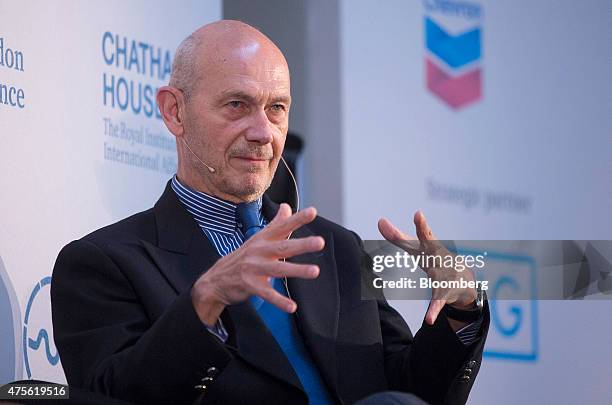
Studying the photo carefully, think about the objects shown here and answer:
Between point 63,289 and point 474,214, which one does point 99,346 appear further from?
point 474,214

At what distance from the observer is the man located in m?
2.31

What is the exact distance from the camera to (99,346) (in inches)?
97.7

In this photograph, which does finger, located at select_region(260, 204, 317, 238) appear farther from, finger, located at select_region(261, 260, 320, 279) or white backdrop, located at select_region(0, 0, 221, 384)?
white backdrop, located at select_region(0, 0, 221, 384)

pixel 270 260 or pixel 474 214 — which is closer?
pixel 270 260

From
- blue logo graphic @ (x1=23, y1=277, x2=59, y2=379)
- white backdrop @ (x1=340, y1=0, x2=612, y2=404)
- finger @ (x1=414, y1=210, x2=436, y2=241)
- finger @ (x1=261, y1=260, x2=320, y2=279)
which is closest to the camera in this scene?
finger @ (x1=261, y1=260, x2=320, y2=279)

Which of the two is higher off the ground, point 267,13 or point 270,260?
point 267,13

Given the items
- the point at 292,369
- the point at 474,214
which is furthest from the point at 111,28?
the point at 474,214

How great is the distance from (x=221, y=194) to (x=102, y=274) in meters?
0.46

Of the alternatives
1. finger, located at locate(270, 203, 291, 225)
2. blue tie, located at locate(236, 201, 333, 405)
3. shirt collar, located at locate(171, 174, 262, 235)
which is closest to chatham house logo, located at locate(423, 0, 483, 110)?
shirt collar, located at locate(171, 174, 262, 235)

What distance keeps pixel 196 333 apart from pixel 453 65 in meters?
3.49

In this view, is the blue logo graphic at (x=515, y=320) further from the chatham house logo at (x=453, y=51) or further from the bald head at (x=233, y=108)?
the bald head at (x=233, y=108)

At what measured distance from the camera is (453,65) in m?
5.50

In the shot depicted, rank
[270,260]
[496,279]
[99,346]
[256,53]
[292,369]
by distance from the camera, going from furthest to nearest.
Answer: [496,279] → [256,53] → [292,369] → [99,346] → [270,260]

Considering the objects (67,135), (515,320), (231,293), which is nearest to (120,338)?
(231,293)
